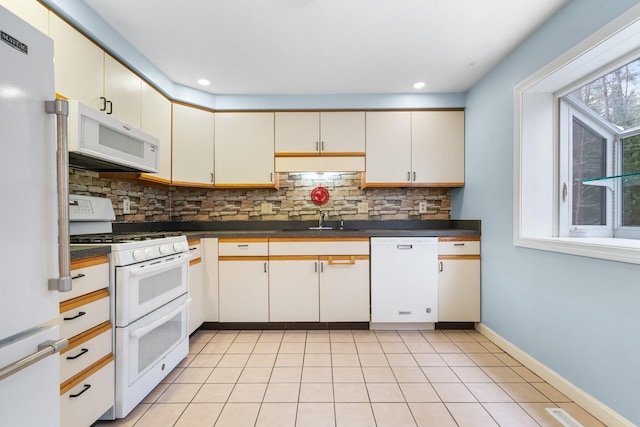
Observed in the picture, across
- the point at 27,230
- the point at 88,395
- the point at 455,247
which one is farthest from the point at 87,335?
the point at 455,247

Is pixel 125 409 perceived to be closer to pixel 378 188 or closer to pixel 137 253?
pixel 137 253

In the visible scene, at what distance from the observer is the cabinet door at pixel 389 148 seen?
2.96 m

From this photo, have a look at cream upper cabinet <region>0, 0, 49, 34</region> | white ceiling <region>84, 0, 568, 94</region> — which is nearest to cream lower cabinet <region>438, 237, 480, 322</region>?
white ceiling <region>84, 0, 568, 94</region>

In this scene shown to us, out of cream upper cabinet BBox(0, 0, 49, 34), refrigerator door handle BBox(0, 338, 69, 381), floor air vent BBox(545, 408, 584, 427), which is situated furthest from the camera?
floor air vent BBox(545, 408, 584, 427)

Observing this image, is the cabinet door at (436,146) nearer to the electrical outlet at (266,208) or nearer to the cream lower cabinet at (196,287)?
the electrical outlet at (266,208)

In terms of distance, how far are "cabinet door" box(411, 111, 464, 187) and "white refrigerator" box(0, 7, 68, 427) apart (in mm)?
2771

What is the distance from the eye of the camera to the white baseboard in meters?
1.44

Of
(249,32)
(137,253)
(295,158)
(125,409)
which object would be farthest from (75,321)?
(295,158)

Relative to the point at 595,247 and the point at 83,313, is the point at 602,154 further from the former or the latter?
the point at 83,313

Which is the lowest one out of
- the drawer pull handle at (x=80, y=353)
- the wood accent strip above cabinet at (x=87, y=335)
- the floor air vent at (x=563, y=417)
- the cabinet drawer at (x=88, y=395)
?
the floor air vent at (x=563, y=417)

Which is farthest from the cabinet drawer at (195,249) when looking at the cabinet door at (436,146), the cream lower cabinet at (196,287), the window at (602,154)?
the window at (602,154)

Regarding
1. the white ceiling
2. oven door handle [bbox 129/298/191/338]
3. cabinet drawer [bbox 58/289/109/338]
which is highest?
the white ceiling

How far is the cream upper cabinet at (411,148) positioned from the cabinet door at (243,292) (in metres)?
1.45

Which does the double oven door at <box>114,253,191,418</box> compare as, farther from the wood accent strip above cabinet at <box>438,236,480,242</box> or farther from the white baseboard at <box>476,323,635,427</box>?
the white baseboard at <box>476,323,635,427</box>
